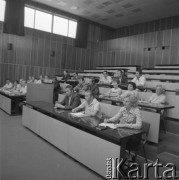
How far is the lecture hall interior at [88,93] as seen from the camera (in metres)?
2.42

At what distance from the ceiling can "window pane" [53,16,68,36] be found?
2.32 feet

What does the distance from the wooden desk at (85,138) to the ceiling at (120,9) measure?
6.88m

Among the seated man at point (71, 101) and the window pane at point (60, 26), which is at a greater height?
the window pane at point (60, 26)

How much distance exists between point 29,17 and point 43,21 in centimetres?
78

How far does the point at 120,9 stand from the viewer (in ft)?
30.0

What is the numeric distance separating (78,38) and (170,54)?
5.29m

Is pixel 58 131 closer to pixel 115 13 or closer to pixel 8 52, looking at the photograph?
pixel 8 52

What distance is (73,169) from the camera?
2.52m

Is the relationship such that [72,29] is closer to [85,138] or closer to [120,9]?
[120,9]

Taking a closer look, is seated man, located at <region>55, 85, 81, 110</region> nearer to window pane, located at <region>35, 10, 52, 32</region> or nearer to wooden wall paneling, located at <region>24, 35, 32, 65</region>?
wooden wall paneling, located at <region>24, 35, 32, 65</region>

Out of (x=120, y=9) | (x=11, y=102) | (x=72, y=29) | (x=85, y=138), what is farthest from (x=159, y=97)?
(x=72, y=29)

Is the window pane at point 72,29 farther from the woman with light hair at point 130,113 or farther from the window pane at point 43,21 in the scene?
the woman with light hair at point 130,113

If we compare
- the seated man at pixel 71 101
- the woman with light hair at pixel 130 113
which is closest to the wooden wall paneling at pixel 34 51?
the seated man at pixel 71 101

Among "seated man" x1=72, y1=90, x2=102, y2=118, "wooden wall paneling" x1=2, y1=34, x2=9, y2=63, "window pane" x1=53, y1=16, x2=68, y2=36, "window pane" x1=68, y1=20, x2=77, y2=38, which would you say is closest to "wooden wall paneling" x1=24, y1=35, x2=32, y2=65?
"wooden wall paneling" x1=2, y1=34, x2=9, y2=63
